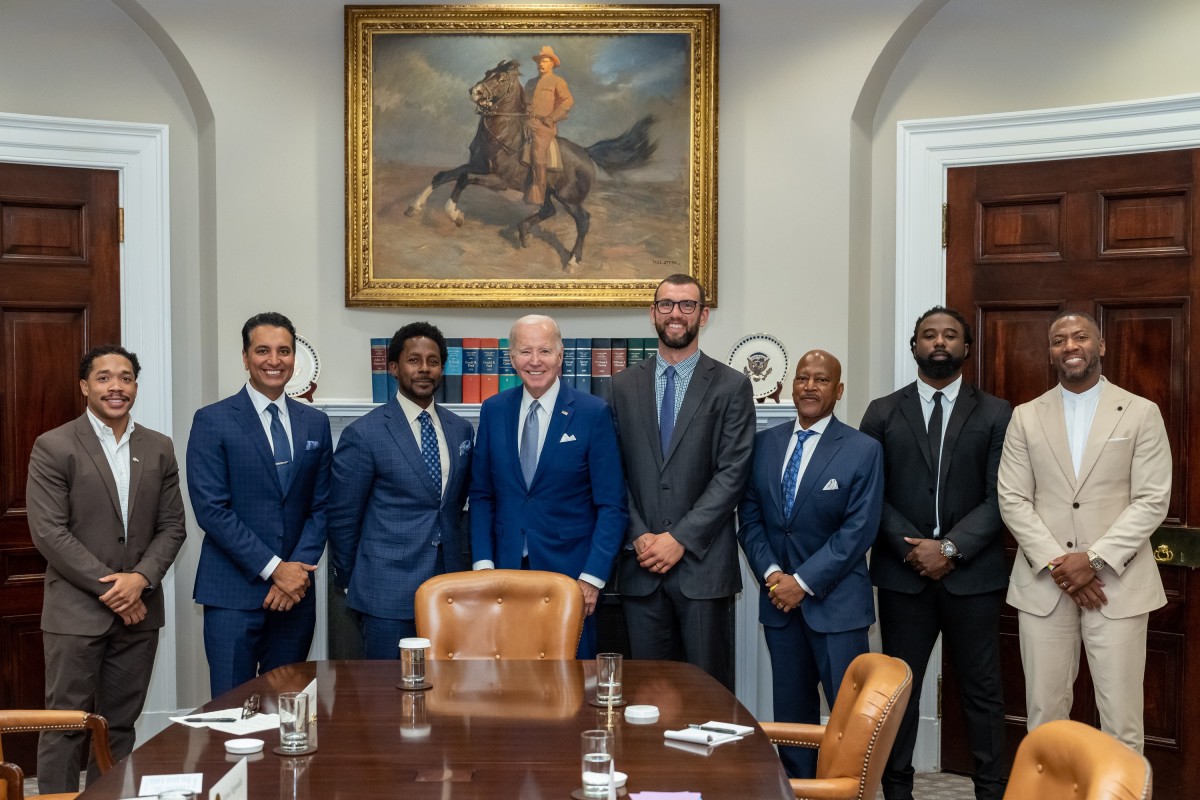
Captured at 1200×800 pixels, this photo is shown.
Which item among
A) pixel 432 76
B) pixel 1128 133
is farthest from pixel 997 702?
pixel 432 76

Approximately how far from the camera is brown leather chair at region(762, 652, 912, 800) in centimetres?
252

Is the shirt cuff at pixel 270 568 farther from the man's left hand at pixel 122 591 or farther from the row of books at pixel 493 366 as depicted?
the row of books at pixel 493 366

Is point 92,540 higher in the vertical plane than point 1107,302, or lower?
lower

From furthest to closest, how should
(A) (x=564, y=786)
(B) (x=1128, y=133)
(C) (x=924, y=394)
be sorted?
(B) (x=1128, y=133) → (C) (x=924, y=394) → (A) (x=564, y=786)

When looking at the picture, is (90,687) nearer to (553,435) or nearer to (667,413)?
(553,435)

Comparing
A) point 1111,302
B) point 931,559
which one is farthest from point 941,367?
point 1111,302

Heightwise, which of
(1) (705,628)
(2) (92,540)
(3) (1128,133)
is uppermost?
(3) (1128,133)

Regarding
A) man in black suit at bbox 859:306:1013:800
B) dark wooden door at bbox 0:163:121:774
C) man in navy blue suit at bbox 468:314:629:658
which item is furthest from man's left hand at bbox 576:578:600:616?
dark wooden door at bbox 0:163:121:774

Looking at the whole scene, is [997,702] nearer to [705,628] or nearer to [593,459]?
[705,628]

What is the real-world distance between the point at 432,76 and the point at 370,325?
45.8 inches

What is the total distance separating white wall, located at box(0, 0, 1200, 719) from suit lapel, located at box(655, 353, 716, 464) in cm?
105

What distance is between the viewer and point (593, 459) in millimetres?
4152

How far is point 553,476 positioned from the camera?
162 inches

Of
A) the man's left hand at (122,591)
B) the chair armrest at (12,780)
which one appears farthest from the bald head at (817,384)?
the chair armrest at (12,780)
